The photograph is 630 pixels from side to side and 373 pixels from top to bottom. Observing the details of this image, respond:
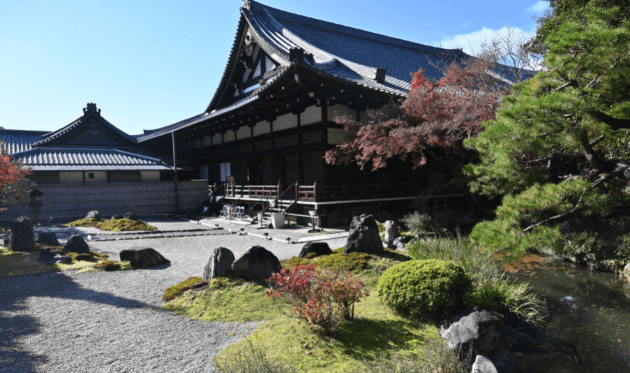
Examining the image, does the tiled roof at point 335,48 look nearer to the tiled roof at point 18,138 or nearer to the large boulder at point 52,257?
the large boulder at point 52,257

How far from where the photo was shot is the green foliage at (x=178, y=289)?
5.86 metres

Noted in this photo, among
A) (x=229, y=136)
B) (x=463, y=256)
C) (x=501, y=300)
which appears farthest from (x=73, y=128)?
(x=501, y=300)

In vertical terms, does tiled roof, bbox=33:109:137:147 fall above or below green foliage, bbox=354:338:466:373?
above

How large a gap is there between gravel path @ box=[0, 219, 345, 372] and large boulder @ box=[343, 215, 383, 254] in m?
3.40

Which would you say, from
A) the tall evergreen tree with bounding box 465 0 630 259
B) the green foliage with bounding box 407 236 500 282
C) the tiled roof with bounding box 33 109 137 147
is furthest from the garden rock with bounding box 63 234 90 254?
the tiled roof with bounding box 33 109 137 147

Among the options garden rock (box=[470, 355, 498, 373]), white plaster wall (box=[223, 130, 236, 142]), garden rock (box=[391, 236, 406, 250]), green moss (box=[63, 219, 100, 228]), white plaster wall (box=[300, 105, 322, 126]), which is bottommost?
garden rock (box=[470, 355, 498, 373])

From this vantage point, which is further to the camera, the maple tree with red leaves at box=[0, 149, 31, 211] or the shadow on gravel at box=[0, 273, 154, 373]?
A: the maple tree with red leaves at box=[0, 149, 31, 211]

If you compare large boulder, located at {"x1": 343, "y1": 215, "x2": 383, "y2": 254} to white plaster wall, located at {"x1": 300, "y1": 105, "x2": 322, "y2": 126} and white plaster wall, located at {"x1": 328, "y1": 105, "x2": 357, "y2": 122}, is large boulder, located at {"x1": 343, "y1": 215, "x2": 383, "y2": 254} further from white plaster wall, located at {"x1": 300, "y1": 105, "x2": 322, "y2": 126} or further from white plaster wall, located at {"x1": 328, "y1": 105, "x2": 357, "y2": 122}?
white plaster wall, located at {"x1": 300, "y1": 105, "x2": 322, "y2": 126}

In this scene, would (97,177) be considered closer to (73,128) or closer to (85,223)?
(73,128)

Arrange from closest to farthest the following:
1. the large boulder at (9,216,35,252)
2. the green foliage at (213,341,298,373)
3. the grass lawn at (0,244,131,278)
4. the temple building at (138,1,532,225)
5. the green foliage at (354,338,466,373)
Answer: the green foliage at (213,341,298,373) → the green foliage at (354,338,466,373) → the grass lawn at (0,244,131,278) → the large boulder at (9,216,35,252) → the temple building at (138,1,532,225)

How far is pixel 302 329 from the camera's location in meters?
4.46

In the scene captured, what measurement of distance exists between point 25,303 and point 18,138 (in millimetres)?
27092

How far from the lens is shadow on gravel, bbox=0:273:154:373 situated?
388 centimetres

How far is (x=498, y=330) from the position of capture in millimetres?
4145
